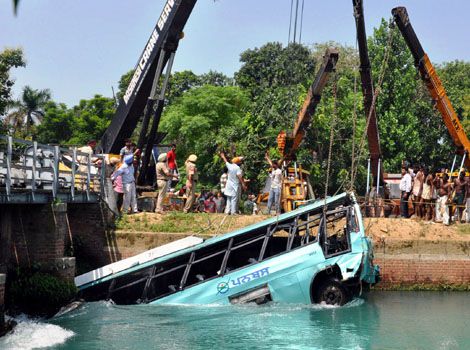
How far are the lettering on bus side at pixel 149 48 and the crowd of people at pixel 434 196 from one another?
8.53 metres

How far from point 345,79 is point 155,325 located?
27585 mm

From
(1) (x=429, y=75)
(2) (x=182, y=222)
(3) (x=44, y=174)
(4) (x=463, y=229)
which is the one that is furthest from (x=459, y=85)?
(3) (x=44, y=174)

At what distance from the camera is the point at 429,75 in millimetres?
26469

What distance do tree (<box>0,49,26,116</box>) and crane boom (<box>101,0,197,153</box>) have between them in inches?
144

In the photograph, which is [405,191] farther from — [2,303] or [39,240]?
[2,303]

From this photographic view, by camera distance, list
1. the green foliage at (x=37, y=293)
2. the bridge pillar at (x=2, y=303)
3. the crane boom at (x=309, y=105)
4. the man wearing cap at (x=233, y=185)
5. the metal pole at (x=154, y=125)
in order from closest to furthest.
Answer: the bridge pillar at (x=2, y=303)
the green foliage at (x=37, y=293)
the metal pole at (x=154, y=125)
the man wearing cap at (x=233, y=185)
the crane boom at (x=309, y=105)

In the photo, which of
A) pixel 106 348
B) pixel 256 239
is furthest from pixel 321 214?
pixel 106 348

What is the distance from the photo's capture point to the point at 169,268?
798 inches

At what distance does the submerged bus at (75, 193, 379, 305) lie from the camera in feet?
62.6

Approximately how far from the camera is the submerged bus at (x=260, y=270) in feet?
62.6

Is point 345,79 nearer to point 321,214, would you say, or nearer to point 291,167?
point 291,167

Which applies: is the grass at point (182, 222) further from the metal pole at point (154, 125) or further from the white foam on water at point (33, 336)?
the white foam on water at point (33, 336)

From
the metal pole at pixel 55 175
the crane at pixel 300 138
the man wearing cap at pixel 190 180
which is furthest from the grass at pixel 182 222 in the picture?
the metal pole at pixel 55 175

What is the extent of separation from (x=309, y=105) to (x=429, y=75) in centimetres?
403
